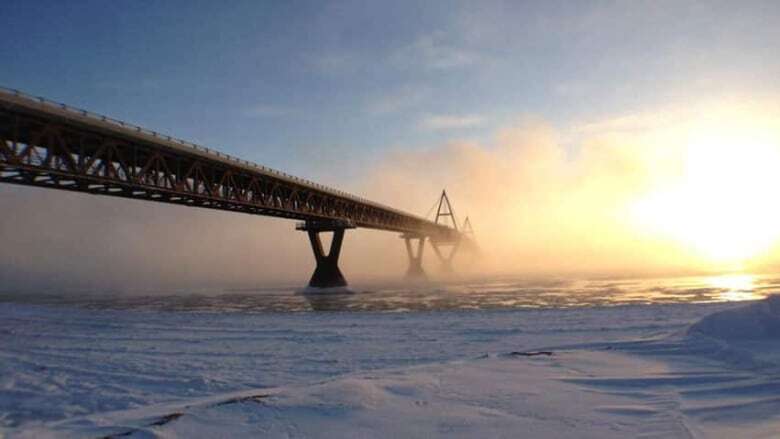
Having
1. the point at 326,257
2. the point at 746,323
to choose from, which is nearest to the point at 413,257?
the point at 326,257

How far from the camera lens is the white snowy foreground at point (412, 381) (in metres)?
5.84

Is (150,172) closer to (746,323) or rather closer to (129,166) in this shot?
(129,166)

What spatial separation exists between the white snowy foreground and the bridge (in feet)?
71.9

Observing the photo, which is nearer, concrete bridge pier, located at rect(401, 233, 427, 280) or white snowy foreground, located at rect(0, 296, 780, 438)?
white snowy foreground, located at rect(0, 296, 780, 438)

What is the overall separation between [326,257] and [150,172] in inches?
1159

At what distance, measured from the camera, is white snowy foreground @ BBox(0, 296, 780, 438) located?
5836 millimetres

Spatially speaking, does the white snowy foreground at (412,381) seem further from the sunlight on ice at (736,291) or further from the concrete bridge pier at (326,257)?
the concrete bridge pier at (326,257)

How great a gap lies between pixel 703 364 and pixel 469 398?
5054mm

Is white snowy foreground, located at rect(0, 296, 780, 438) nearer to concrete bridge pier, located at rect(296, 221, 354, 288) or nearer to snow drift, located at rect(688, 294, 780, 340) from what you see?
snow drift, located at rect(688, 294, 780, 340)

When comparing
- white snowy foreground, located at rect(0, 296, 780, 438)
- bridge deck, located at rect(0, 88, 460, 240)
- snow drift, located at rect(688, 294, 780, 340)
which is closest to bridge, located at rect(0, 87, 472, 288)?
bridge deck, located at rect(0, 88, 460, 240)

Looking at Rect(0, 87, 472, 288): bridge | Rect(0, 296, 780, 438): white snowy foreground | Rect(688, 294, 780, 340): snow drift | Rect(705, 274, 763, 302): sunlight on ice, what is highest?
Rect(0, 87, 472, 288): bridge

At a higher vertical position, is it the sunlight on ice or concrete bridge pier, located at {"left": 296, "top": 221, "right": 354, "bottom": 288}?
concrete bridge pier, located at {"left": 296, "top": 221, "right": 354, "bottom": 288}

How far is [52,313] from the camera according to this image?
27141mm

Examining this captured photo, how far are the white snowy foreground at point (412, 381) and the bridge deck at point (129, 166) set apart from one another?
71.2 ft
